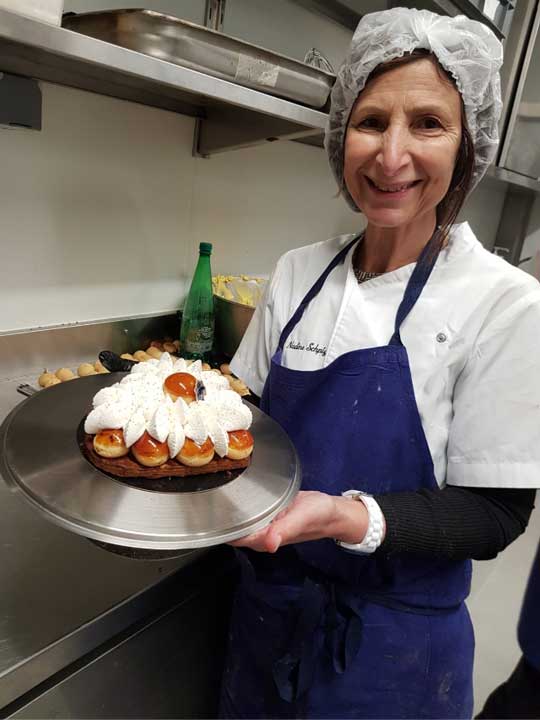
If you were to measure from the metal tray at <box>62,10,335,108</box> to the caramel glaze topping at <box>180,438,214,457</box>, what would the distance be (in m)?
0.67

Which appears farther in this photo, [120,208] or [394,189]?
[120,208]

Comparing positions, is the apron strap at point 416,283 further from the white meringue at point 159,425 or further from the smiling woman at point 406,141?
the white meringue at point 159,425

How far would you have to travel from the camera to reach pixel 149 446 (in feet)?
2.25

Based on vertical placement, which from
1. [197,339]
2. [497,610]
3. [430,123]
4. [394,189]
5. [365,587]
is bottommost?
[497,610]

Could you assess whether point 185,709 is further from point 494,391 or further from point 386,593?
point 494,391

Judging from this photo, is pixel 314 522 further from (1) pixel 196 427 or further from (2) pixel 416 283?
(2) pixel 416 283

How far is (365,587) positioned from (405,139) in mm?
741

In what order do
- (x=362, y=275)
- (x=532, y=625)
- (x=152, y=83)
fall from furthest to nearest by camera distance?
(x=532, y=625)
(x=152, y=83)
(x=362, y=275)

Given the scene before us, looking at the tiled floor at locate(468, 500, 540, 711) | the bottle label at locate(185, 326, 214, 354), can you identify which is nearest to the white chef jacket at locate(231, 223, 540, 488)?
the bottle label at locate(185, 326, 214, 354)

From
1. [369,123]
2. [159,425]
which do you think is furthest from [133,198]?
[159,425]

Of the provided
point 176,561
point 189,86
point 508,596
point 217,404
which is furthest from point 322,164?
point 508,596

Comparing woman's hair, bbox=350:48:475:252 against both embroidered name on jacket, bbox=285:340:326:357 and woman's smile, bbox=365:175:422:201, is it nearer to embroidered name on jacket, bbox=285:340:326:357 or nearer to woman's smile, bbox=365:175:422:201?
woman's smile, bbox=365:175:422:201

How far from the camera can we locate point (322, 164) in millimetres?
1963

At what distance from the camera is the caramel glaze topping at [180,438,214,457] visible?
2.32ft
